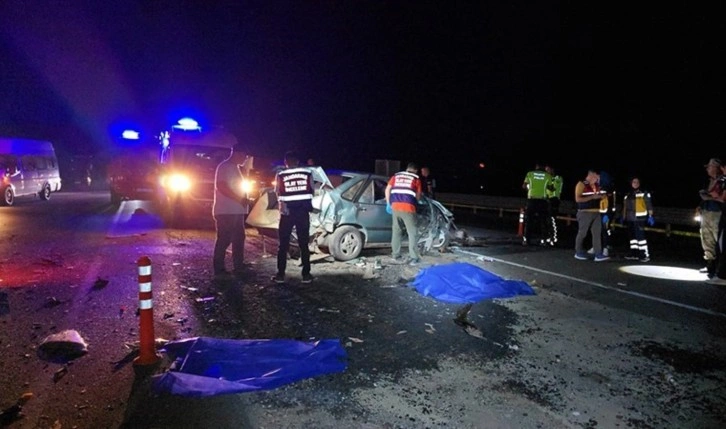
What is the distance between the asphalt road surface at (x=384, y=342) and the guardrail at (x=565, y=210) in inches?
254

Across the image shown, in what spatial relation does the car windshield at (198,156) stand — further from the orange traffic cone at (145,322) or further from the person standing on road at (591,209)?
the orange traffic cone at (145,322)

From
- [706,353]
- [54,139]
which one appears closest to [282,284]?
[706,353]

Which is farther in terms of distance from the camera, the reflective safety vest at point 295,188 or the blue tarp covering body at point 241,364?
the reflective safety vest at point 295,188

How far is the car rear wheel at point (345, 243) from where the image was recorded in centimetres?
857

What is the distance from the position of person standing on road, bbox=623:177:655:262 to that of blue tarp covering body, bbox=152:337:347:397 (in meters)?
8.04

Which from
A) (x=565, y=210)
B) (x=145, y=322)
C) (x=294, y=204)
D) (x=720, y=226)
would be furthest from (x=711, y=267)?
(x=565, y=210)

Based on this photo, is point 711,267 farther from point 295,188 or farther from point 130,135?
point 130,135

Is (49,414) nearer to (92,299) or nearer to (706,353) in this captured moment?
(92,299)

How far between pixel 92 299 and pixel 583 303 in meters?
6.44

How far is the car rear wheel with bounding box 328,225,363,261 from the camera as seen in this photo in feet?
28.1

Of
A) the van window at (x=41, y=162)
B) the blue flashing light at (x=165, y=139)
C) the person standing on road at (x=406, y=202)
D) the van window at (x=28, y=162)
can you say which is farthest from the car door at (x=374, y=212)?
the van window at (x=41, y=162)

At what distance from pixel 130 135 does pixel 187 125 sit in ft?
26.4

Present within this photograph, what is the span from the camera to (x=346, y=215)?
28.4 ft

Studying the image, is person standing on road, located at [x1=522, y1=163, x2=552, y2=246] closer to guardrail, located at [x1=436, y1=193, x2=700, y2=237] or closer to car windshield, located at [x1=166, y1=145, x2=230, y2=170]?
guardrail, located at [x1=436, y1=193, x2=700, y2=237]
